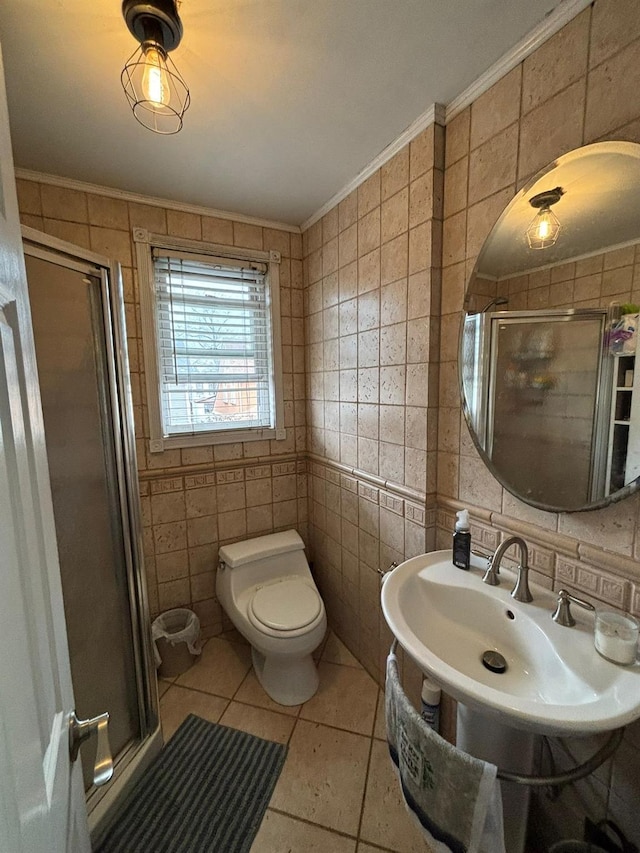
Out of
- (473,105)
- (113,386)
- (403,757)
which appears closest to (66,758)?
(403,757)

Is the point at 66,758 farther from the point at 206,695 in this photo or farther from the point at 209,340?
the point at 209,340

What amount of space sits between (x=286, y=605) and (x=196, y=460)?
2.87 ft

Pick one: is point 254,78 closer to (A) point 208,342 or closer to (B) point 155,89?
(B) point 155,89

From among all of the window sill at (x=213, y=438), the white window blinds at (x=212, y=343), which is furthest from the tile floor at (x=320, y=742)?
the white window blinds at (x=212, y=343)

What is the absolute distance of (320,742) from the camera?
1.40 meters

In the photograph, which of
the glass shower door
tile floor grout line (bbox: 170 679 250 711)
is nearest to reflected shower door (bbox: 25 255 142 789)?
the glass shower door

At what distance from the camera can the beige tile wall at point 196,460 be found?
1585mm

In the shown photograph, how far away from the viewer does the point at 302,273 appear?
6.73 ft

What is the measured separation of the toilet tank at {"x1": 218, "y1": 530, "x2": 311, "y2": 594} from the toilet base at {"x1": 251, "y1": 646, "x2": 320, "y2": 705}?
0.38 meters

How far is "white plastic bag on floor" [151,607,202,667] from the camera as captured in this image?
1715mm

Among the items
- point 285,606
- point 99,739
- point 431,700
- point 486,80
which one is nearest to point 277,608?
point 285,606

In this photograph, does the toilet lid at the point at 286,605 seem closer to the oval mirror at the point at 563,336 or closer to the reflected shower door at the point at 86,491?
the reflected shower door at the point at 86,491

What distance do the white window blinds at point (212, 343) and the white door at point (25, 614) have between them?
130 centimetres

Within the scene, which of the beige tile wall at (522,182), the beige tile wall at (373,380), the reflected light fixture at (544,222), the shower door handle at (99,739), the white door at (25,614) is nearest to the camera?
the white door at (25,614)
